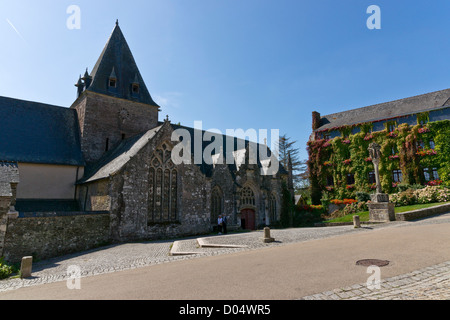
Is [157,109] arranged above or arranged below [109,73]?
below

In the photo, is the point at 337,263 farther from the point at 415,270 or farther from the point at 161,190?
the point at 161,190

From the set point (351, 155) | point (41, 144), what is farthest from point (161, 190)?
point (351, 155)

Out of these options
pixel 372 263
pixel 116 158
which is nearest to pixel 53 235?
pixel 116 158

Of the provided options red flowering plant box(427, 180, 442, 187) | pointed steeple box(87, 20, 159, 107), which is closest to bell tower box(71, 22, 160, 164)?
pointed steeple box(87, 20, 159, 107)

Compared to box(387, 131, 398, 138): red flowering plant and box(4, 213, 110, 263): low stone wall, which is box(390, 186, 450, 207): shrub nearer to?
box(387, 131, 398, 138): red flowering plant

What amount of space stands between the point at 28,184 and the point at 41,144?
10.6 ft

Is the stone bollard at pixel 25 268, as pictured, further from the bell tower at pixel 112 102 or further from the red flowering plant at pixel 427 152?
the red flowering plant at pixel 427 152

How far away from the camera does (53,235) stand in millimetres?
13742

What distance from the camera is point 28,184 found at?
18.2 metres

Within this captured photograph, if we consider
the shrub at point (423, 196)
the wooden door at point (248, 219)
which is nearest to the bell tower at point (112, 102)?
the wooden door at point (248, 219)

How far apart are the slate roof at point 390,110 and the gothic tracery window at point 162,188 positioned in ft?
78.2

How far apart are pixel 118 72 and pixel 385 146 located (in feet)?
96.2

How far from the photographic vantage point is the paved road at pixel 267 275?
533cm

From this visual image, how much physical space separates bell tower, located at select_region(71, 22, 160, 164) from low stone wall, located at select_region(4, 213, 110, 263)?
27.5 ft
